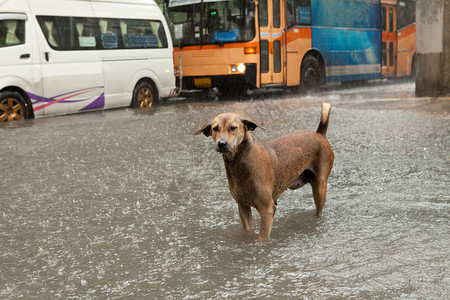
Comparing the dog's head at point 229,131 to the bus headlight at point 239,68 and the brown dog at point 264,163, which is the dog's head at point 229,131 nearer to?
the brown dog at point 264,163

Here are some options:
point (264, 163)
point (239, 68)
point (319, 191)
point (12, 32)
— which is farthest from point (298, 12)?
point (264, 163)

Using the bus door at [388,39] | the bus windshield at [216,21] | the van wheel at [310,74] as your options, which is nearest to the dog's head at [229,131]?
the bus windshield at [216,21]

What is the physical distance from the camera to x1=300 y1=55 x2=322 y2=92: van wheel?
18500mm

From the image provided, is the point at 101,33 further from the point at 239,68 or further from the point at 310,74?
the point at 310,74

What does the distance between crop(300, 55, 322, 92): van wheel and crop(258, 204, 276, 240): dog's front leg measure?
1475cm

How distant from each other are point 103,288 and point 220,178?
10.0ft

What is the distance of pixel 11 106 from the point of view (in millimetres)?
12070

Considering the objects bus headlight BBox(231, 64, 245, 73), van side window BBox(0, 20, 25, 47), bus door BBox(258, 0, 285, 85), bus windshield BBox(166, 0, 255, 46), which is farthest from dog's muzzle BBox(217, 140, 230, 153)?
bus door BBox(258, 0, 285, 85)

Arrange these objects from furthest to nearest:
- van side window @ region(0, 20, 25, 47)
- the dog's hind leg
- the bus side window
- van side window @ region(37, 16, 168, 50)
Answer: the bus side window → van side window @ region(37, 16, 168, 50) → van side window @ region(0, 20, 25, 47) → the dog's hind leg

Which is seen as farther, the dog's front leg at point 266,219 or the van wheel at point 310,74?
the van wheel at point 310,74

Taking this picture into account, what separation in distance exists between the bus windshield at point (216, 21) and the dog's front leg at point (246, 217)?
41.1ft

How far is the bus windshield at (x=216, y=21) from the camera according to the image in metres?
16.3

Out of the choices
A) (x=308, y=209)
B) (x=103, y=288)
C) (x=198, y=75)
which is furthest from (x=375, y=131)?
(x=198, y=75)

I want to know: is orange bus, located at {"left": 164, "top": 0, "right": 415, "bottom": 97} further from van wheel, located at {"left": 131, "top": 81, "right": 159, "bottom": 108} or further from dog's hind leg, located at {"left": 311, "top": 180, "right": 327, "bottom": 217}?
dog's hind leg, located at {"left": 311, "top": 180, "right": 327, "bottom": 217}
